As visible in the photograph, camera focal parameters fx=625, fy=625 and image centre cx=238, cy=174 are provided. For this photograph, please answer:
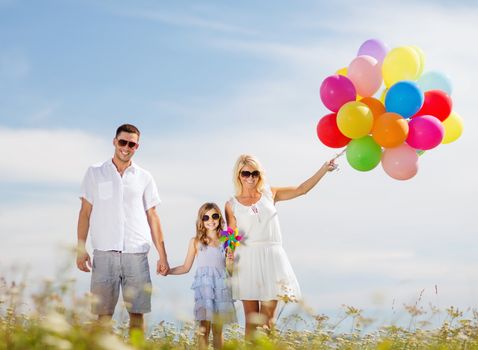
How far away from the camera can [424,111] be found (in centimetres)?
664

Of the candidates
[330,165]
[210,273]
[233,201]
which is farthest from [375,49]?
[210,273]

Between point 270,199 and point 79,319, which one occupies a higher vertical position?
point 270,199

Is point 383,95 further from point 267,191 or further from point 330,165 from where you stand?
point 267,191

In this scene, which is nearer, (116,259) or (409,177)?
(116,259)

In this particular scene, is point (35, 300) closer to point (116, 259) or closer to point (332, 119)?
point (116, 259)

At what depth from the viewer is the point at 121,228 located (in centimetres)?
604

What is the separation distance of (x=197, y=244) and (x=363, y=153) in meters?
1.93

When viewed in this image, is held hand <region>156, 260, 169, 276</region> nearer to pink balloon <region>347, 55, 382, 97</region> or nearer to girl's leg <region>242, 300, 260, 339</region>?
girl's leg <region>242, 300, 260, 339</region>

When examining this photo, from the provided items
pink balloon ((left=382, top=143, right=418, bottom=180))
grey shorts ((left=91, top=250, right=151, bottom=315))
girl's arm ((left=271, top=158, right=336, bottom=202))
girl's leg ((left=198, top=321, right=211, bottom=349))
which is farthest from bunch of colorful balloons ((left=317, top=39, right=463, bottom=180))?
grey shorts ((left=91, top=250, right=151, bottom=315))

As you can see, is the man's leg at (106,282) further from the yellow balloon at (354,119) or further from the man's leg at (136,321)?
the yellow balloon at (354,119)

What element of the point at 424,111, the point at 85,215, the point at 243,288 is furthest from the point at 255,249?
the point at 424,111

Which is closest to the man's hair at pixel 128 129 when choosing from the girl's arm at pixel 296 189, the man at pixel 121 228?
the man at pixel 121 228

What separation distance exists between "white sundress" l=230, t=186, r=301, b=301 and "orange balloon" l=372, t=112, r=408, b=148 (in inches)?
53.4

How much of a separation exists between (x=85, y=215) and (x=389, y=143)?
3.14 metres
